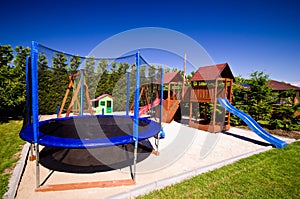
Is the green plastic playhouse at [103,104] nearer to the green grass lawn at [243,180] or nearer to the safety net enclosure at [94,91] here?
the safety net enclosure at [94,91]

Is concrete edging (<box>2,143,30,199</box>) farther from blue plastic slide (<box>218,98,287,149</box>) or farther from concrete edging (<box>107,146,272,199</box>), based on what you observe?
blue plastic slide (<box>218,98,287,149</box>)

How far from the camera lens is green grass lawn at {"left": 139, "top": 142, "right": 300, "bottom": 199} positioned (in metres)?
2.60

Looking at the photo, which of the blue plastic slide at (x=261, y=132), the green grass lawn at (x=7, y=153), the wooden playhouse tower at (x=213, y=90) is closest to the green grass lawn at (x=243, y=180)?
the green grass lawn at (x=7, y=153)

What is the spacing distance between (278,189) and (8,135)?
739 cm

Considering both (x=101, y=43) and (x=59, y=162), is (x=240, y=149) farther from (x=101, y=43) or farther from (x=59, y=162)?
(x=101, y=43)

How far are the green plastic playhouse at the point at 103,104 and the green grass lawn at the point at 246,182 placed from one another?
28.3ft

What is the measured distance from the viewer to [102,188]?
2.71m

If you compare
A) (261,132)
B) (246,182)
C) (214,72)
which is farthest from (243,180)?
(214,72)

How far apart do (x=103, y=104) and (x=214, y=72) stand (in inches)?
287

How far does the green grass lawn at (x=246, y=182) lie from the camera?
2.60 m

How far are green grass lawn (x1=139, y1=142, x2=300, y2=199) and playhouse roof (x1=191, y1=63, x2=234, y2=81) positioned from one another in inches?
149

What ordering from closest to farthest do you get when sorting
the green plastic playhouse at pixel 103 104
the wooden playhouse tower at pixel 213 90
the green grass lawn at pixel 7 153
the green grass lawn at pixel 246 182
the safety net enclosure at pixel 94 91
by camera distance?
the green grass lawn at pixel 246 182
the green grass lawn at pixel 7 153
the safety net enclosure at pixel 94 91
the wooden playhouse tower at pixel 213 90
the green plastic playhouse at pixel 103 104

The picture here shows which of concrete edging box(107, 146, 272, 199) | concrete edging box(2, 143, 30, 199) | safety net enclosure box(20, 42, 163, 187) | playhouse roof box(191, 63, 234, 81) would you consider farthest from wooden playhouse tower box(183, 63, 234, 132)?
concrete edging box(2, 143, 30, 199)

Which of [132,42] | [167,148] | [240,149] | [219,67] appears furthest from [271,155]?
[132,42]
